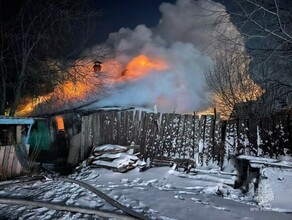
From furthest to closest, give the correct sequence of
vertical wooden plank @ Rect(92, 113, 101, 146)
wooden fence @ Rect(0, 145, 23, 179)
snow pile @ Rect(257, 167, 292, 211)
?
1. vertical wooden plank @ Rect(92, 113, 101, 146)
2. wooden fence @ Rect(0, 145, 23, 179)
3. snow pile @ Rect(257, 167, 292, 211)

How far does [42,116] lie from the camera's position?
16.5m

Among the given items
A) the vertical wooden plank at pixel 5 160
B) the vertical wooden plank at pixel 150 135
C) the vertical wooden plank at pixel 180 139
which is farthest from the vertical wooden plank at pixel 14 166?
the vertical wooden plank at pixel 180 139

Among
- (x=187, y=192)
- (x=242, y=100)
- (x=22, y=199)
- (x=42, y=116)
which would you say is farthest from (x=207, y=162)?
(x=42, y=116)

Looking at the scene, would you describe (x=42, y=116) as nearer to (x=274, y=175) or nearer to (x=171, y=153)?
(x=171, y=153)

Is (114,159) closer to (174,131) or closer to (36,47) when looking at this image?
(174,131)

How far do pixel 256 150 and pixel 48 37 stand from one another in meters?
11.9

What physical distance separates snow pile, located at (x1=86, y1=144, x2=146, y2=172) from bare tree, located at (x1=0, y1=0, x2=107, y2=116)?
6368 millimetres

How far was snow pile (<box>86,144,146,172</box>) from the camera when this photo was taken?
28.0 ft

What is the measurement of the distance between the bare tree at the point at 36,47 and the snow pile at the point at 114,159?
251 inches

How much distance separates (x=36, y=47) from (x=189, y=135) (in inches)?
396

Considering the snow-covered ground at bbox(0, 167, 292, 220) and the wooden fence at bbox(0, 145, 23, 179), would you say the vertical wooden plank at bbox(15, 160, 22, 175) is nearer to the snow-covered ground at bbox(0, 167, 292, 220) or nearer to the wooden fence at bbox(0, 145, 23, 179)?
the wooden fence at bbox(0, 145, 23, 179)

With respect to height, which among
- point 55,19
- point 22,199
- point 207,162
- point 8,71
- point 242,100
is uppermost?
point 55,19

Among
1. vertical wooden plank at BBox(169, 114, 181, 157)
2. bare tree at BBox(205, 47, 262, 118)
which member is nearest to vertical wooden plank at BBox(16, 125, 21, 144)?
vertical wooden plank at BBox(169, 114, 181, 157)

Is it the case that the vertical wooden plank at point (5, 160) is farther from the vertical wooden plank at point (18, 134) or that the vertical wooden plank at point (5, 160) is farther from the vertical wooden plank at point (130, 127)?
the vertical wooden plank at point (130, 127)
